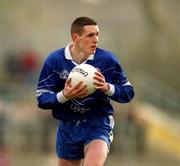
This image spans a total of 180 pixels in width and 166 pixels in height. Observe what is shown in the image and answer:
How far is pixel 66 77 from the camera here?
527 inches

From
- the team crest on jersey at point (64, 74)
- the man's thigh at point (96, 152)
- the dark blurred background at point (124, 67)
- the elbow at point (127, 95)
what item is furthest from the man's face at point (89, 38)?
the dark blurred background at point (124, 67)

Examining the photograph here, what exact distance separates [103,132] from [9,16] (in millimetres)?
26273

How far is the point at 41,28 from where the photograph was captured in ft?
140

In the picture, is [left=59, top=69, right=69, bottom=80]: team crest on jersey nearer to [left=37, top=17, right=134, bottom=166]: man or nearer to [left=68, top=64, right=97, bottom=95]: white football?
[left=37, top=17, right=134, bottom=166]: man

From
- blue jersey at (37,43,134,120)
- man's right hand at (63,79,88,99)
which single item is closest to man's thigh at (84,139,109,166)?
blue jersey at (37,43,134,120)

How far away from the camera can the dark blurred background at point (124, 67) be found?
92.4 feet

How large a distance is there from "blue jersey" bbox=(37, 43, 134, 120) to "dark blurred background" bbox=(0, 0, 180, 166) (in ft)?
31.2

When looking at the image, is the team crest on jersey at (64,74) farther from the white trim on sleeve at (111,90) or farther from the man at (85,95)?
the white trim on sleeve at (111,90)

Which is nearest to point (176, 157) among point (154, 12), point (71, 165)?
point (154, 12)

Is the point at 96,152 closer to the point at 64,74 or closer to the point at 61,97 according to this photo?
the point at 61,97

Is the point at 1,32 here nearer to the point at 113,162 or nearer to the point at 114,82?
the point at 113,162

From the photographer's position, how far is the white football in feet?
42.7

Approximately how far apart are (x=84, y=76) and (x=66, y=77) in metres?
0.42

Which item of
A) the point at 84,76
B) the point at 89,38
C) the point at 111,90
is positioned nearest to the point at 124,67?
the point at 89,38
